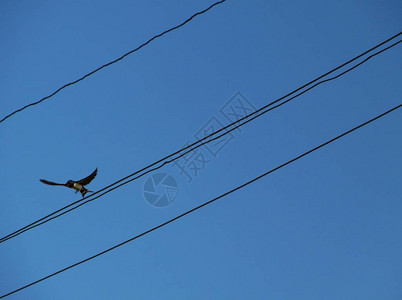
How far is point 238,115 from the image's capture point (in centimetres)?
724

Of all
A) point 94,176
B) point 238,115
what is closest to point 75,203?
point 94,176

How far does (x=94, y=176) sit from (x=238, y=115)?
265cm

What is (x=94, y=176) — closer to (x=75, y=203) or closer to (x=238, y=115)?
(x=75, y=203)

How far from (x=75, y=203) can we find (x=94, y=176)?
5.57ft

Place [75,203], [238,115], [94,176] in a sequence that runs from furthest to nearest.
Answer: [238,115]
[94,176]
[75,203]

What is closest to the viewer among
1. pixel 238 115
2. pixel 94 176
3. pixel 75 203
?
pixel 75 203

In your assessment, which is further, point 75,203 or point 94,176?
point 94,176

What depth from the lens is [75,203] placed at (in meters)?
4.19

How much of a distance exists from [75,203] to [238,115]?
12.2ft

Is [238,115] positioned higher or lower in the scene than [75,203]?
higher

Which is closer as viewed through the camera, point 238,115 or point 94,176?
point 94,176

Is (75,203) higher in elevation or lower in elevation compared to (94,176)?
lower

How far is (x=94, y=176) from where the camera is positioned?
19.2 feet
